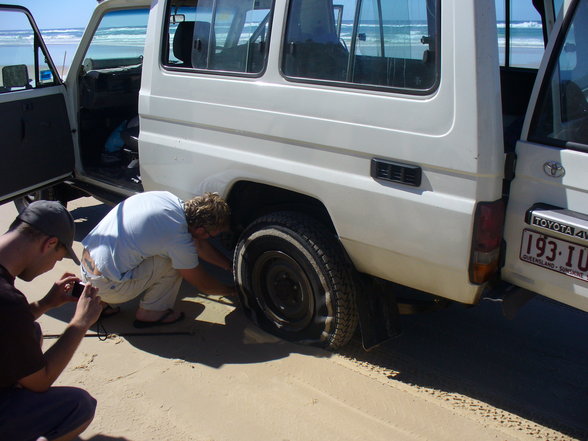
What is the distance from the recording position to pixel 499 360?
3475mm

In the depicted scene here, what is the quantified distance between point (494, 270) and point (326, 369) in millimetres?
1076

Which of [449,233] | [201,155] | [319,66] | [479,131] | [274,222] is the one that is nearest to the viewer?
[479,131]

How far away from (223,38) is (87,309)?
183 centimetres

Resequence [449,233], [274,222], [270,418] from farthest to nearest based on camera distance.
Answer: [274,222] → [270,418] → [449,233]

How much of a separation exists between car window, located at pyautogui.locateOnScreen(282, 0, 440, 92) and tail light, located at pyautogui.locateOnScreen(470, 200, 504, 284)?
0.59m

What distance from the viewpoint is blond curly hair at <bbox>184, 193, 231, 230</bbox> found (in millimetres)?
3461

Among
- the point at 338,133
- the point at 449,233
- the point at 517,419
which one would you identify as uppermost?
the point at 338,133

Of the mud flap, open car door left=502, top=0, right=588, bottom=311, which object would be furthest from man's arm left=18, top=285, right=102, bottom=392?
open car door left=502, top=0, right=588, bottom=311

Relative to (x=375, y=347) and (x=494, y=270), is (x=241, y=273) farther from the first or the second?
(x=494, y=270)

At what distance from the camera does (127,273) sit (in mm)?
3627

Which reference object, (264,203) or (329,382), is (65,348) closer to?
(329,382)

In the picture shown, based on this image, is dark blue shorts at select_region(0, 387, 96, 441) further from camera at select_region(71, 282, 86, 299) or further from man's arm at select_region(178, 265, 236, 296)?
man's arm at select_region(178, 265, 236, 296)

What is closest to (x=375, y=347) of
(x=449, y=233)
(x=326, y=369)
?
(x=326, y=369)

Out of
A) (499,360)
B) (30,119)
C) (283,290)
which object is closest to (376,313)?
(283,290)
